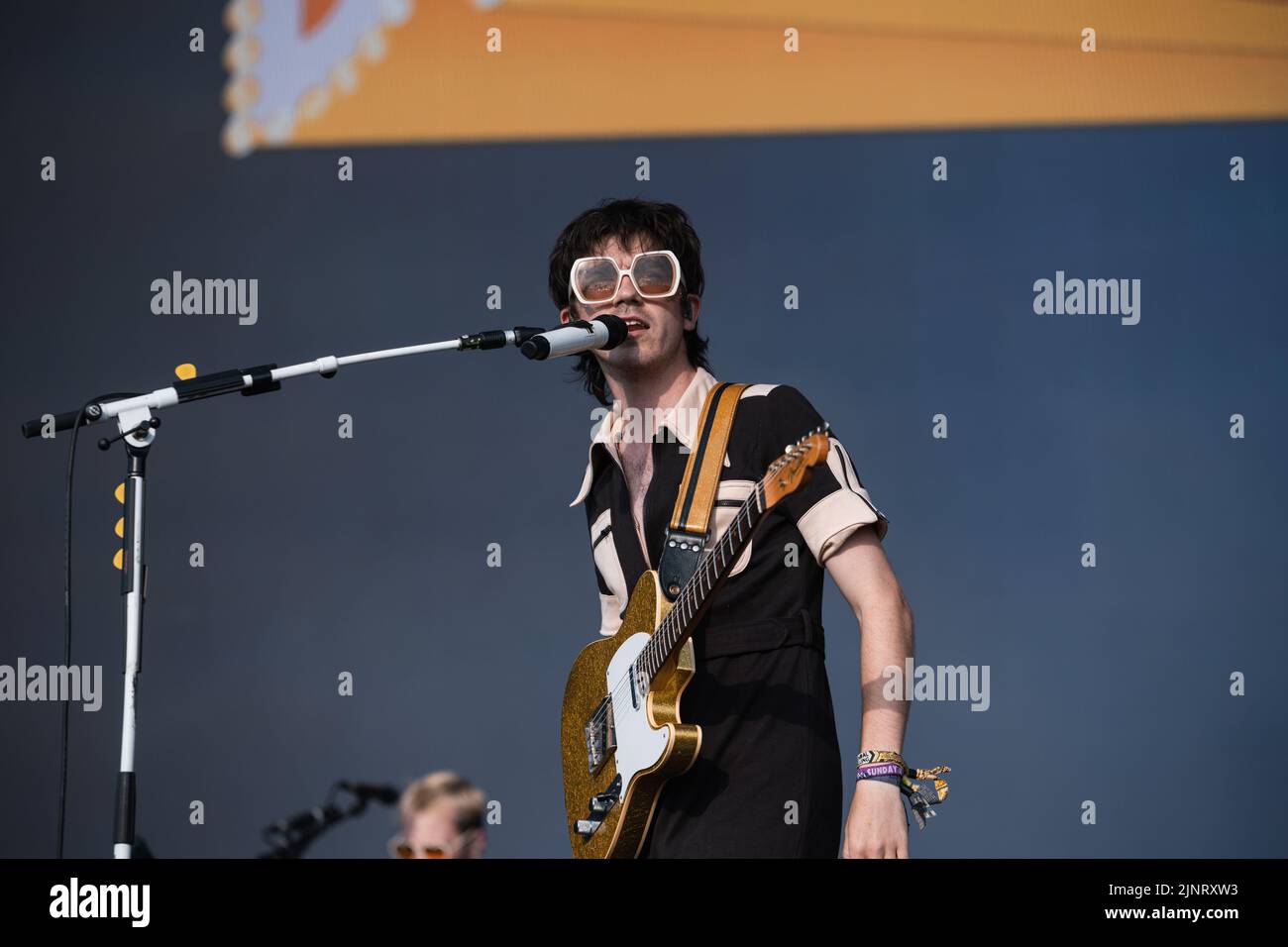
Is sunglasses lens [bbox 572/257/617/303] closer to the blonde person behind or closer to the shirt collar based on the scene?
the shirt collar

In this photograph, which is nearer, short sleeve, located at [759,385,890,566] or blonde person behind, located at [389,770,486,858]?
short sleeve, located at [759,385,890,566]

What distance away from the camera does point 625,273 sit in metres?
2.96

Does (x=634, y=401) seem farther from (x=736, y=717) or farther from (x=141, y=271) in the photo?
(x=141, y=271)

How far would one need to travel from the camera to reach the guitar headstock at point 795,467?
2336mm

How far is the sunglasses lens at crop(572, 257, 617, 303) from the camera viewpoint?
2.96 m

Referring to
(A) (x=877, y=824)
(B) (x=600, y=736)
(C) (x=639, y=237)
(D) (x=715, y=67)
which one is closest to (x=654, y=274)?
(C) (x=639, y=237)

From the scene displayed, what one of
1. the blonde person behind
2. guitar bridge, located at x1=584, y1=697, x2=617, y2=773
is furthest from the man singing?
the blonde person behind

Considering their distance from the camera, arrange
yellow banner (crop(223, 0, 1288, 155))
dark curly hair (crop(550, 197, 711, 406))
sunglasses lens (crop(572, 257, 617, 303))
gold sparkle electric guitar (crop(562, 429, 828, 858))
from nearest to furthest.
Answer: gold sparkle electric guitar (crop(562, 429, 828, 858)) < sunglasses lens (crop(572, 257, 617, 303)) < dark curly hair (crop(550, 197, 711, 406)) < yellow banner (crop(223, 0, 1288, 155))

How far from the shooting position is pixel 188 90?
4.90 metres

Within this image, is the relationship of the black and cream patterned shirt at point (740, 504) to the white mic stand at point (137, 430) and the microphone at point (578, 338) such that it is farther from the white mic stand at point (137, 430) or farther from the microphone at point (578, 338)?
the white mic stand at point (137, 430)

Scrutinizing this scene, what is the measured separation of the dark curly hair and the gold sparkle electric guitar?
55cm

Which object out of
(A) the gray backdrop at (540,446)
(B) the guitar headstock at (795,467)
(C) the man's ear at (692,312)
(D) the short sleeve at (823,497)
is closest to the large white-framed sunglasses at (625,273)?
(C) the man's ear at (692,312)
